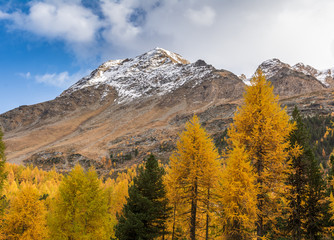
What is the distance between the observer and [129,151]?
640 feet

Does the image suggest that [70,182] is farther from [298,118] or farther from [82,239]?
[298,118]

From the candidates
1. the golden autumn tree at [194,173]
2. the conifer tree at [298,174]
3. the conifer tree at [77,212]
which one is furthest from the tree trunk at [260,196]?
the conifer tree at [77,212]

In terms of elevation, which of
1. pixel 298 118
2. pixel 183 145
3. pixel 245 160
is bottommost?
pixel 245 160

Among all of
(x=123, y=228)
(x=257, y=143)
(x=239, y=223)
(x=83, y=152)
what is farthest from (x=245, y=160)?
(x=83, y=152)

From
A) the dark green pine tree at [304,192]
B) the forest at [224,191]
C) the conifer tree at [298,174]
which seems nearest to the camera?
the forest at [224,191]

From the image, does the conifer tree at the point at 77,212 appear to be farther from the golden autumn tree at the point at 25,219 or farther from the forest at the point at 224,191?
the golden autumn tree at the point at 25,219

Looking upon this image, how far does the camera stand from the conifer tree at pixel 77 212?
17125 millimetres

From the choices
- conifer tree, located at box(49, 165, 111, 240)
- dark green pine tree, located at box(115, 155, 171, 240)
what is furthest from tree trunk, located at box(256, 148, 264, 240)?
conifer tree, located at box(49, 165, 111, 240)

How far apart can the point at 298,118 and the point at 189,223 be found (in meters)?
10.9

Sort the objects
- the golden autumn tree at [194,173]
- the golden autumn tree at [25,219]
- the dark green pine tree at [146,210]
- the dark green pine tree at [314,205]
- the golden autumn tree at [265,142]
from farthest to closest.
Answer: the golden autumn tree at [25,219] → the dark green pine tree at [314,205] → the dark green pine tree at [146,210] → the golden autumn tree at [194,173] → the golden autumn tree at [265,142]

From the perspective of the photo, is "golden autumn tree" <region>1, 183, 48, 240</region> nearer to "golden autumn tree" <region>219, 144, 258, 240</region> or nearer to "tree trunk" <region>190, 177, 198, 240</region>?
"tree trunk" <region>190, 177, 198, 240</region>

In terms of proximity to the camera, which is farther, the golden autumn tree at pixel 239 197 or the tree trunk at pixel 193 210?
the tree trunk at pixel 193 210

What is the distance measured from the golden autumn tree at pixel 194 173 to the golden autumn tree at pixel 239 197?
1413 millimetres

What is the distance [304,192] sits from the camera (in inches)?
624
